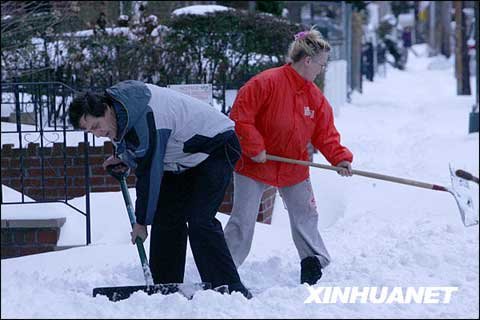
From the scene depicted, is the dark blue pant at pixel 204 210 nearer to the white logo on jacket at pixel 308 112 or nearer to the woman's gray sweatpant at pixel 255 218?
the woman's gray sweatpant at pixel 255 218

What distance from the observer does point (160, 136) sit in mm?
5160

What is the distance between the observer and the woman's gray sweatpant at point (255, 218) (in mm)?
6098

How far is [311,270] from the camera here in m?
6.17

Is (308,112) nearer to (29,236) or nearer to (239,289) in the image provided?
(239,289)

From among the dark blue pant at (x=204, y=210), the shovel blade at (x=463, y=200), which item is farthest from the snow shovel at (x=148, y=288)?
the shovel blade at (x=463, y=200)

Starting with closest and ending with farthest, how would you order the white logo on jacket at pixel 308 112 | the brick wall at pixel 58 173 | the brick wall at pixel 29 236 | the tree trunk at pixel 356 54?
the white logo on jacket at pixel 308 112
the brick wall at pixel 29 236
the brick wall at pixel 58 173
the tree trunk at pixel 356 54

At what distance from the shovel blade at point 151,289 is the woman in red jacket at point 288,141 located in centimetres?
82

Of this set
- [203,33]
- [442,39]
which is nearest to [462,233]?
[203,33]

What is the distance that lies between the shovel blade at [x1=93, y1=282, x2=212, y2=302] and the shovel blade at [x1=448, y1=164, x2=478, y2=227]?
1.64 m

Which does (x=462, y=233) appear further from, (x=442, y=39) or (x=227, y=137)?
(x=442, y=39)

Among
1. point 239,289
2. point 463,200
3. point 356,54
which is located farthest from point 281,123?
point 356,54

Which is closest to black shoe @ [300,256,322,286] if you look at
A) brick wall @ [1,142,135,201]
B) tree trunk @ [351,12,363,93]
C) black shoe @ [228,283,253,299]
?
black shoe @ [228,283,253,299]

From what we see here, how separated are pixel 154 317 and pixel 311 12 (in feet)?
50.1

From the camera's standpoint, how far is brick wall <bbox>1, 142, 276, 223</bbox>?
7.96 m
